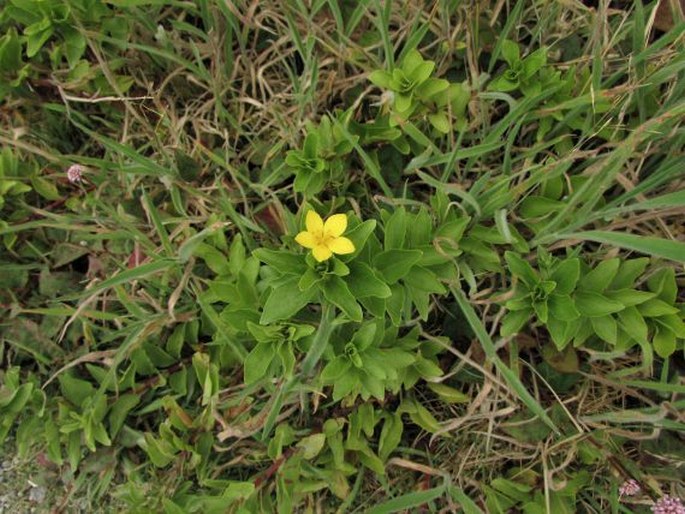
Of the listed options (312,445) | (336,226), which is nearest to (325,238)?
(336,226)

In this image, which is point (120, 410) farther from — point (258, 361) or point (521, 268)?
point (521, 268)

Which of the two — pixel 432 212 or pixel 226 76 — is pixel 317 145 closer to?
pixel 432 212

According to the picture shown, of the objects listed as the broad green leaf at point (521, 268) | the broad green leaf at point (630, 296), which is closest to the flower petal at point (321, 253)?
the broad green leaf at point (521, 268)

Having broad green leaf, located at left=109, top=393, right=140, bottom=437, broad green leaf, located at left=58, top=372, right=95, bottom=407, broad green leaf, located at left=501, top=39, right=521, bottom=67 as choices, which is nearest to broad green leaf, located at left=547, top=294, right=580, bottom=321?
broad green leaf, located at left=501, top=39, right=521, bottom=67

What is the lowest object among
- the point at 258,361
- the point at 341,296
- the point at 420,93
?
the point at 258,361

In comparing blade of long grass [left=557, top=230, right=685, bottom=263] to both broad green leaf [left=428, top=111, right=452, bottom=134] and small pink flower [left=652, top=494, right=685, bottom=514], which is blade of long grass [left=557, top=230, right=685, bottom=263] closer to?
broad green leaf [left=428, top=111, right=452, bottom=134]

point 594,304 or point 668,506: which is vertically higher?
point 594,304

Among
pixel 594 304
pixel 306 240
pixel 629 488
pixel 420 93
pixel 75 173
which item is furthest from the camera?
pixel 75 173
